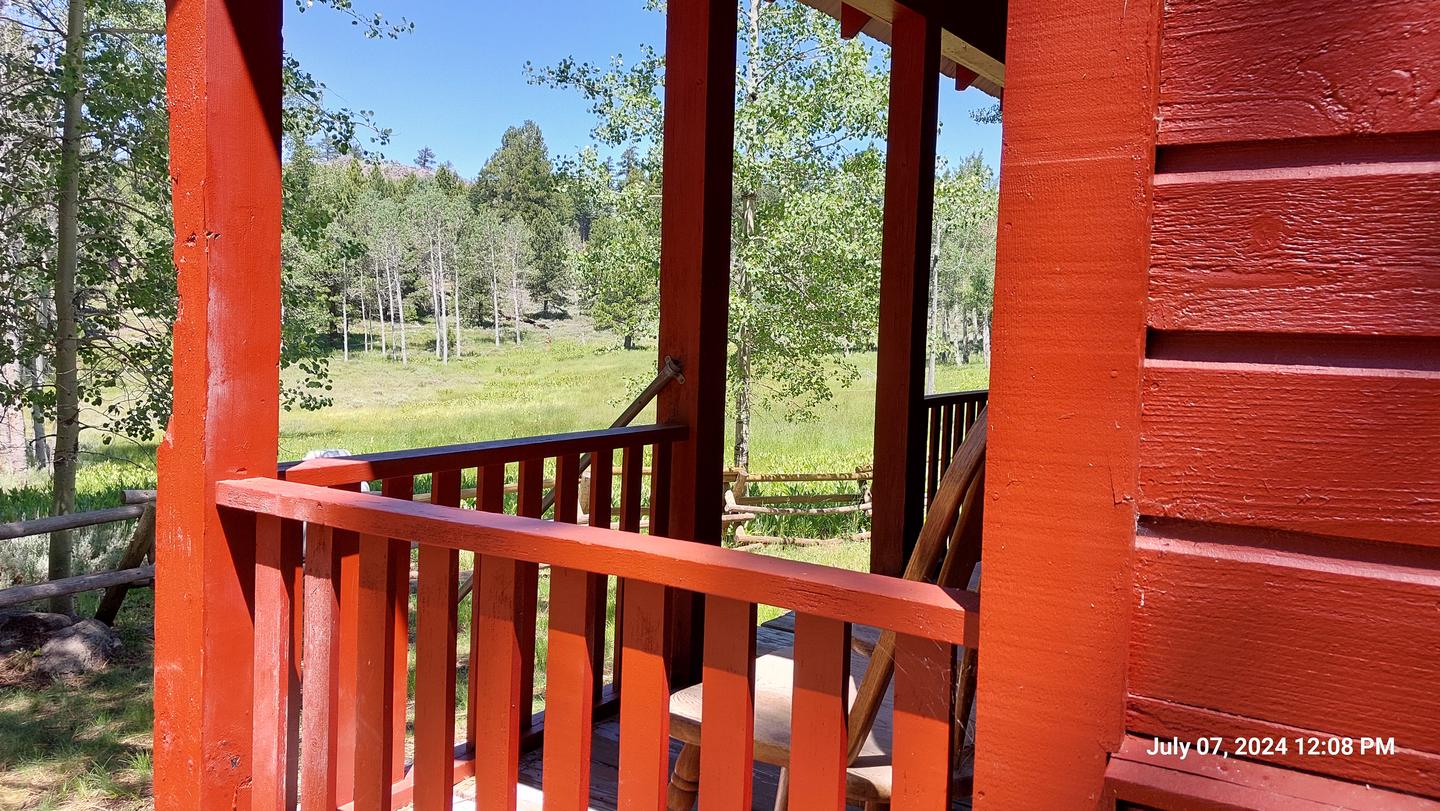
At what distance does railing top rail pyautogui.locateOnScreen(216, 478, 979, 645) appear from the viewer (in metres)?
1.17

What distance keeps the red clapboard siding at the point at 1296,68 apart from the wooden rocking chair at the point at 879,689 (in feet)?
1.45

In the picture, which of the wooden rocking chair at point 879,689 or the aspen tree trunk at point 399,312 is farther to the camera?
the aspen tree trunk at point 399,312

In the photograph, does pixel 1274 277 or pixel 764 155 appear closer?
pixel 1274 277

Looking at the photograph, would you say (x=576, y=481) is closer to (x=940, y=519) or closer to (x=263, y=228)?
(x=263, y=228)

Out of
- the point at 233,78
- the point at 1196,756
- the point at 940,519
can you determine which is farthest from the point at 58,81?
the point at 1196,756

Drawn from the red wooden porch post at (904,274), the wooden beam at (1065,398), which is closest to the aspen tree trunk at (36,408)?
the red wooden porch post at (904,274)

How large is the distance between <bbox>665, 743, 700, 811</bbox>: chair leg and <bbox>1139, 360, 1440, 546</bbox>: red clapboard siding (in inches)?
60.4

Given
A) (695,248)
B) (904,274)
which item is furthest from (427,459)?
(904,274)

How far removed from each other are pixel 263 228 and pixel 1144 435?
1.70 metres

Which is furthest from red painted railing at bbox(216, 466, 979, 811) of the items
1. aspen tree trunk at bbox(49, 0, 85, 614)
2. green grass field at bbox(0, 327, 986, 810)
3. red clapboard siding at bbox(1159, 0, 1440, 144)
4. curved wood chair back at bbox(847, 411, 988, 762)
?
aspen tree trunk at bbox(49, 0, 85, 614)

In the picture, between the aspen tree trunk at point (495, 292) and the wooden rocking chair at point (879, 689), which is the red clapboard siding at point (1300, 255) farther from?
the aspen tree trunk at point (495, 292)

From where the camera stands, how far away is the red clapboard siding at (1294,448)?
838mm

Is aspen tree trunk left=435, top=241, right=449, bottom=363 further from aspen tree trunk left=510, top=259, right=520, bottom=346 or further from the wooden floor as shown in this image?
the wooden floor

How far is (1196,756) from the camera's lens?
93 cm
